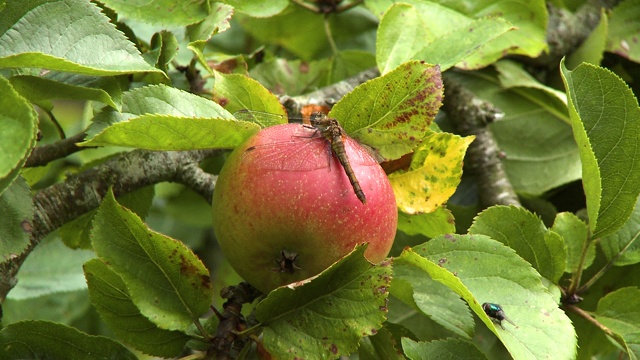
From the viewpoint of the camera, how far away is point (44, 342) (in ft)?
2.52

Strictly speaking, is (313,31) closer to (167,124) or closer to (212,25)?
(212,25)

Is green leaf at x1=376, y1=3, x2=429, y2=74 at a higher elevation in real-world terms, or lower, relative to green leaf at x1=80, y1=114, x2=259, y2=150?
lower

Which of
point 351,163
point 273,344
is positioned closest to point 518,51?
A: point 351,163

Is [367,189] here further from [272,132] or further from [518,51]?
[518,51]

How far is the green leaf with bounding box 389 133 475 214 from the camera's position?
844mm

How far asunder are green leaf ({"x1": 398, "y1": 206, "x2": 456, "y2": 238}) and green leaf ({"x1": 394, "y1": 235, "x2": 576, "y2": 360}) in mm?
75

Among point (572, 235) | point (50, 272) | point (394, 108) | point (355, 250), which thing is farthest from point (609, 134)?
point (50, 272)

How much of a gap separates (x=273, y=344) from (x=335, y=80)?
64cm

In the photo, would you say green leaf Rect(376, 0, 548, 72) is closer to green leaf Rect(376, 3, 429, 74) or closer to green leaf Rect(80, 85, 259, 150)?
green leaf Rect(376, 3, 429, 74)

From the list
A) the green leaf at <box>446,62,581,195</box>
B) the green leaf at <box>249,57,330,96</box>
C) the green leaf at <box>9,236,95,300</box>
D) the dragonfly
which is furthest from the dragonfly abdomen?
the green leaf at <box>9,236,95,300</box>

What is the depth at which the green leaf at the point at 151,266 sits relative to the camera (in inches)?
28.5

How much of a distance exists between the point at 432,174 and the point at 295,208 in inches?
8.6

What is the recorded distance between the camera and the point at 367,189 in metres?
0.73

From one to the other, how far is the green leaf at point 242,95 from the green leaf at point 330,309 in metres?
0.23
